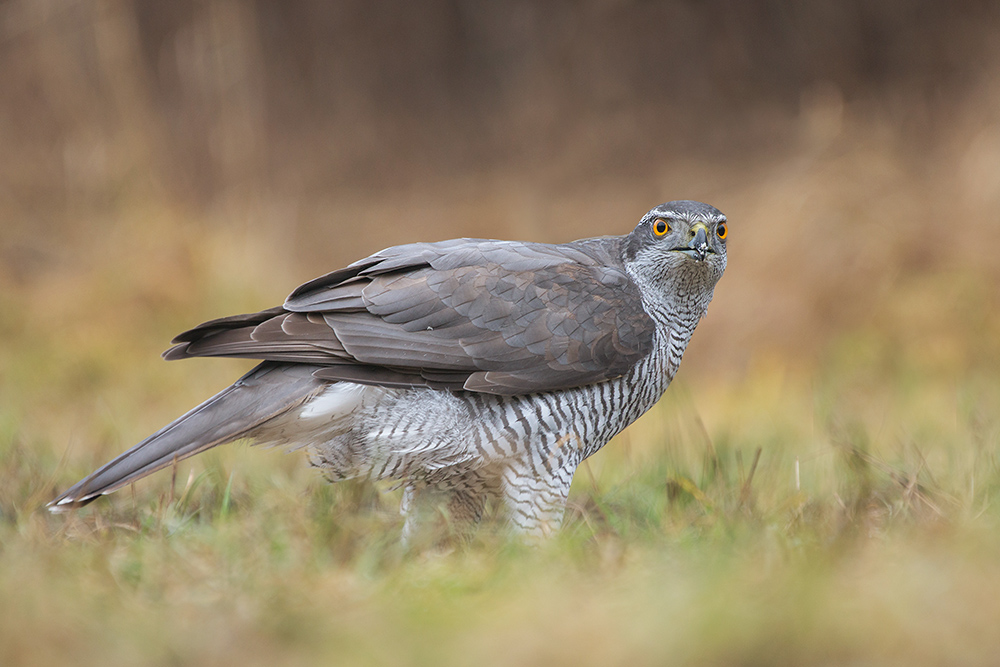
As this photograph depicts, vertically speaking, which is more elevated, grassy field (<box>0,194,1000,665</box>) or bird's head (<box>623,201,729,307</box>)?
bird's head (<box>623,201,729,307</box>)

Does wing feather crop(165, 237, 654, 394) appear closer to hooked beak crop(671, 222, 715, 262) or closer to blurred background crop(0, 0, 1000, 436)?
hooked beak crop(671, 222, 715, 262)

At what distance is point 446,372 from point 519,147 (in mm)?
5823

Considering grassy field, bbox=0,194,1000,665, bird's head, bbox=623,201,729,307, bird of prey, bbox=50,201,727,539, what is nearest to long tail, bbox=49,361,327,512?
bird of prey, bbox=50,201,727,539

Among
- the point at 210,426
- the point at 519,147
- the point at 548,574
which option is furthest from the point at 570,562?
the point at 519,147

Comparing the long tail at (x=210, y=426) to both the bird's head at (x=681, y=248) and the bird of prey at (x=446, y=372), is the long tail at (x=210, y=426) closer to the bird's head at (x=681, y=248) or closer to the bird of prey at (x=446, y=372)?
the bird of prey at (x=446, y=372)

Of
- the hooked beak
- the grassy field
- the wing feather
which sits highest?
the hooked beak

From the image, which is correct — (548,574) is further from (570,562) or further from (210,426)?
(210,426)

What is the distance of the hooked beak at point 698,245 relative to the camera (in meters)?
3.15

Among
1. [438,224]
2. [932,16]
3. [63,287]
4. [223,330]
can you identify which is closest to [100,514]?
[223,330]

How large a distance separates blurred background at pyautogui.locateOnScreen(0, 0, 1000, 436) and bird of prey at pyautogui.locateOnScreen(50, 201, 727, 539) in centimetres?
312

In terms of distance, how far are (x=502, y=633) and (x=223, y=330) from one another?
177cm

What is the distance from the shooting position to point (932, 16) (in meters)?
7.22

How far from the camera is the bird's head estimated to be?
3184 millimetres

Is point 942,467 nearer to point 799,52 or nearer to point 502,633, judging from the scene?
point 502,633
